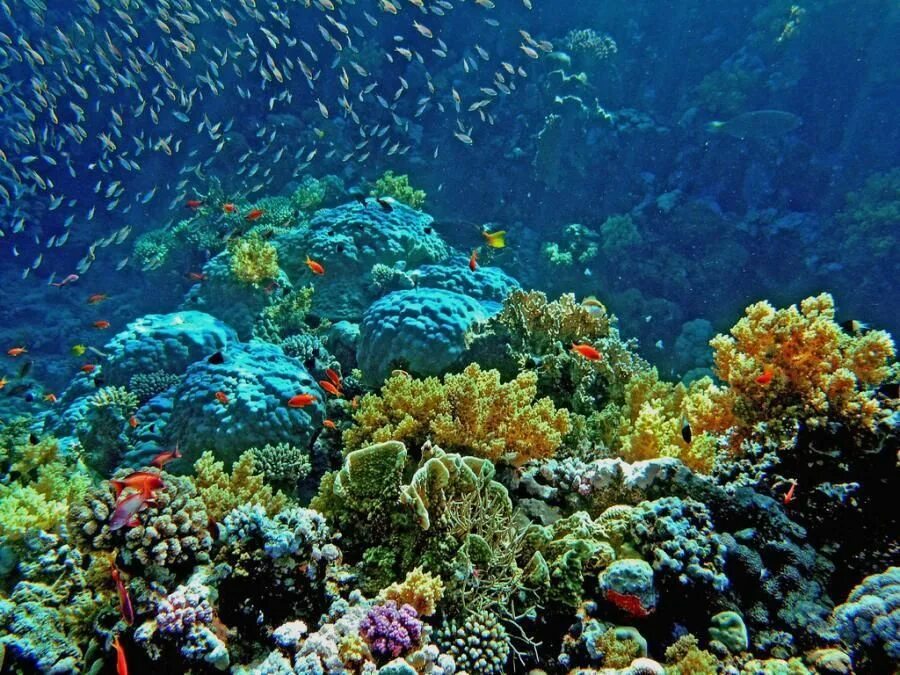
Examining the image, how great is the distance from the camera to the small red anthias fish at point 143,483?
311cm

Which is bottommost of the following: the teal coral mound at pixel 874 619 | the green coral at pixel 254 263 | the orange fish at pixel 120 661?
the orange fish at pixel 120 661

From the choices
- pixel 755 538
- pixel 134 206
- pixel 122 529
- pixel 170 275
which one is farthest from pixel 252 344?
pixel 134 206

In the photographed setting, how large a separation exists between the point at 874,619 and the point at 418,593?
2425mm

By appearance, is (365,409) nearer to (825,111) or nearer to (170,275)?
(170,275)

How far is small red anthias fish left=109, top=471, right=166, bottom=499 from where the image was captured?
3.11 m

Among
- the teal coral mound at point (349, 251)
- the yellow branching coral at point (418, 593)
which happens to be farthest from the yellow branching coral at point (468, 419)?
the teal coral mound at point (349, 251)

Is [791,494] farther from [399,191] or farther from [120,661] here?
[399,191]

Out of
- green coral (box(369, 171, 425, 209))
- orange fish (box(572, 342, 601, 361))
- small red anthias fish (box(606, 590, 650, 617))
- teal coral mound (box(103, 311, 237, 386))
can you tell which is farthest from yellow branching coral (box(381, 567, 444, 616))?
green coral (box(369, 171, 425, 209))

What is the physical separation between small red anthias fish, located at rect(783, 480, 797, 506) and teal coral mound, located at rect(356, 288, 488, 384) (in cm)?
378

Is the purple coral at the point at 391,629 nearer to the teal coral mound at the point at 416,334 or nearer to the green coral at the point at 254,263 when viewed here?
the teal coral mound at the point at 416,334

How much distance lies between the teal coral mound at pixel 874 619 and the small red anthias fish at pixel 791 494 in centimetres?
88

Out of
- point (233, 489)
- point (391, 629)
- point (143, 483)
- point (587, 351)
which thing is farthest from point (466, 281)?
point (391, 629)

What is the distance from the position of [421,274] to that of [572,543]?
7083 millimetres

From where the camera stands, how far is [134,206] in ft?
69.8
